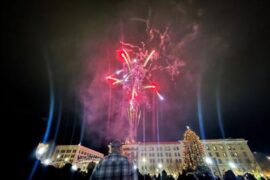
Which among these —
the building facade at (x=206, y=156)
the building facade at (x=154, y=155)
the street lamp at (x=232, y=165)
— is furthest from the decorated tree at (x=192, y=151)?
the street lamp at (x=232, y=165)

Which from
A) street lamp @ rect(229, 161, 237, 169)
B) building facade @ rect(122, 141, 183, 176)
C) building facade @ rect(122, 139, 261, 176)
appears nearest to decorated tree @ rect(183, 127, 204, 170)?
building facade @ rect(122, 139, 261, 176)

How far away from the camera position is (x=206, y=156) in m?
51.5

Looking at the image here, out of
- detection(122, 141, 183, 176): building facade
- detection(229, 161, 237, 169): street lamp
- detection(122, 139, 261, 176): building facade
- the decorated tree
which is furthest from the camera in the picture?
detection(122, 141, 183, 176): building facade

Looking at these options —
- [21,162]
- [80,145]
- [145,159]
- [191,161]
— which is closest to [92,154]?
[80,145]

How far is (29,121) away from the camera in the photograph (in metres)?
5.27

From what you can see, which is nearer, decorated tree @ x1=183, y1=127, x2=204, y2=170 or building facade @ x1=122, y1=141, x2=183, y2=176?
decorated tree @ x1=183, y1=127, x2=204, y2=170

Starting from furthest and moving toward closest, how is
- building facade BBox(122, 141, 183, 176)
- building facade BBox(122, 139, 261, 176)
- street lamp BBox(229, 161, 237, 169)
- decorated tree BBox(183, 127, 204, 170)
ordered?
building facade BBox(122, 141, 183, 176)
building facade BBox(122, 139, 261, 176)
street lamp BBox(229, 161, 237, 169)
decorated tree BBox(183, 127, 204, 170)

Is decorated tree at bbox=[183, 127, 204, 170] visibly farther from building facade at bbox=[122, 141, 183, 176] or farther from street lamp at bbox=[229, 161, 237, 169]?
street lamp at bbox=[229, 161, 237, 169]

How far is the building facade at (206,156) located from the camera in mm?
53812

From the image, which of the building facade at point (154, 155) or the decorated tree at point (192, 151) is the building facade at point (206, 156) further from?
the decorated tree at point (192, 151)

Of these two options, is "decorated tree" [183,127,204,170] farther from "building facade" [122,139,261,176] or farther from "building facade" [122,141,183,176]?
"building facade" [122,141,183,176]

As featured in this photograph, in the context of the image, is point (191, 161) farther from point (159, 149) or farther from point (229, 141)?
point (229, 141)

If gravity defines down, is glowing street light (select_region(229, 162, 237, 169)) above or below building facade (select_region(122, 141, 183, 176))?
below

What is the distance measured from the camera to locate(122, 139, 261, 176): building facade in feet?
177
